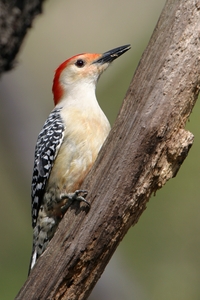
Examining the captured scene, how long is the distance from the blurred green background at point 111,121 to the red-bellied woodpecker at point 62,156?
191 centimetres

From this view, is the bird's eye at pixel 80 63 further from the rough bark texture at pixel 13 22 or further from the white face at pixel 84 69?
the rough bark texture at pixel 13 22

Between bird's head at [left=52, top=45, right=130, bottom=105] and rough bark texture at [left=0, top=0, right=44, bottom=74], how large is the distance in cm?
70

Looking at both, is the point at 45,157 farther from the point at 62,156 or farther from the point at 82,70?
the point at 82,70

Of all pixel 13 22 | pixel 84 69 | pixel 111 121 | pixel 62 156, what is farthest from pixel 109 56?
pixel 111 121

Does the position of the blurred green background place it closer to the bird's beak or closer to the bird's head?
the bird's head

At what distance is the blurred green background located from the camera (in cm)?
806

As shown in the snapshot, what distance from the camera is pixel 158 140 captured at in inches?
156

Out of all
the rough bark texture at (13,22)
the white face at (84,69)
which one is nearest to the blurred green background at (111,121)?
the white face at (84,69)

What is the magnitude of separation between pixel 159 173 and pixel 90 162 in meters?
1.34

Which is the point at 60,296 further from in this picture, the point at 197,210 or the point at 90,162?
the point at 197,210

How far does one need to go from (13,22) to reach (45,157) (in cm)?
163

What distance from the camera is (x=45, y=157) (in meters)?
5.61

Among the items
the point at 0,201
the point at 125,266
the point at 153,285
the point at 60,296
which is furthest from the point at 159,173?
the point at 0,201

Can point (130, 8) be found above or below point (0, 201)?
above
